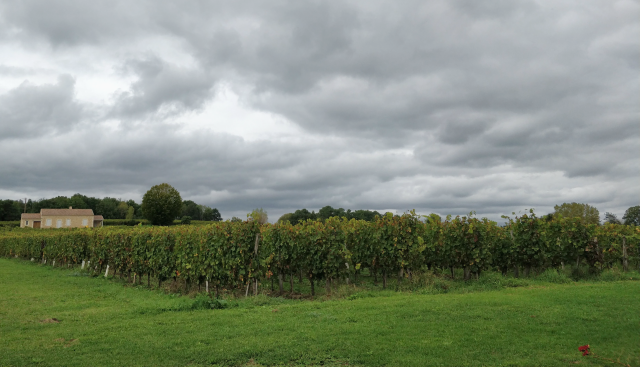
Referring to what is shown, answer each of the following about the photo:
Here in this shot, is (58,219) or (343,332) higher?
(58,219)

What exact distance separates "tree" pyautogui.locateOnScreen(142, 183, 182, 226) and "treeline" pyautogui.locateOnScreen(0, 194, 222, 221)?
12.0 metres

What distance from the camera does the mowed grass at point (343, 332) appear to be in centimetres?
566

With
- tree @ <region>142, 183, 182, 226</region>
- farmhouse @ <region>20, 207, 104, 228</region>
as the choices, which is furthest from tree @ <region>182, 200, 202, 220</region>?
tree @ <region>142, 183, 182, 226</region>

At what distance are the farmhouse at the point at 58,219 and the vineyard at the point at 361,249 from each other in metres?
66.8

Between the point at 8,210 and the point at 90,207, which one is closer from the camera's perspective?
the point at 8,210

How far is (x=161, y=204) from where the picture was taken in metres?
67.6

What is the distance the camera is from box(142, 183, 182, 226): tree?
6738 centimetres

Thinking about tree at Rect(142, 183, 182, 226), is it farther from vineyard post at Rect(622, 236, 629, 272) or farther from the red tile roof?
vineyard post at Rect(622, 236, 629, 272)

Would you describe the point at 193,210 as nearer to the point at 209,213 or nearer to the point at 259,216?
the point at 209,213

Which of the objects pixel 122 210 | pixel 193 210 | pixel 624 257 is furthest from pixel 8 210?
pixel 624 257

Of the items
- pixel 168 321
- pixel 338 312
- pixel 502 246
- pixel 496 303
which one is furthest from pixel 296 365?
pixel 502 246

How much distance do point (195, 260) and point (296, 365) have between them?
8.64m

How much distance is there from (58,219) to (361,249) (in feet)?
251

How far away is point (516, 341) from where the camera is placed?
6020mm
